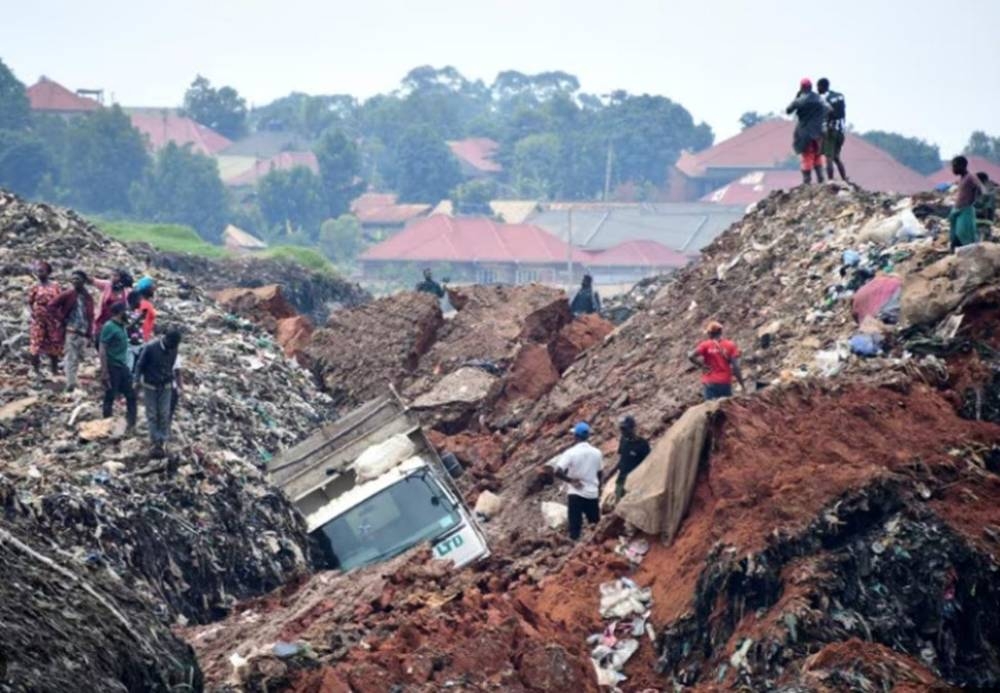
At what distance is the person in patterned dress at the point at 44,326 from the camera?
22.4 m

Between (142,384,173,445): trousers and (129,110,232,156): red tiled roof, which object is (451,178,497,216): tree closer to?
(129,110,232,156): red tiled roof

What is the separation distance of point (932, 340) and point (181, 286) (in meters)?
13.4

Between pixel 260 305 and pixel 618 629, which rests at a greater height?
pixel 260 305

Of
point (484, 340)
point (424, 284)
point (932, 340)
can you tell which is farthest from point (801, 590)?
point (424, 284)

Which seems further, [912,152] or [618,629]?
[912,152]

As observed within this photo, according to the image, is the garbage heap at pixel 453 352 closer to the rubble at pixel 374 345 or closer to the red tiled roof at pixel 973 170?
the rubble at pixel 374 345

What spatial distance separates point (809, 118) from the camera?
2625 cm

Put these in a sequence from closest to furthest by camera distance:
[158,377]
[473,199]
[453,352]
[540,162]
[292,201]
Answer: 1. [158,377]
2. [453,352]
3. [292,201]
4. [473,199]
5. [540,162]

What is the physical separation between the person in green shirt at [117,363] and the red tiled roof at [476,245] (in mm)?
61467

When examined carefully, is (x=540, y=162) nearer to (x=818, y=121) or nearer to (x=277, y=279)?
(x=277, y=279)

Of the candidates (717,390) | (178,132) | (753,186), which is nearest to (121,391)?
(717,390)

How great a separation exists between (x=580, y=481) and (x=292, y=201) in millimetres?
76881

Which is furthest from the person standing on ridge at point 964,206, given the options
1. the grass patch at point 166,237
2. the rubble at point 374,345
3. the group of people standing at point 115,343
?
the grass patch at point 166,237

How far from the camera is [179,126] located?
114688 mm
